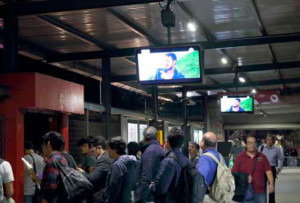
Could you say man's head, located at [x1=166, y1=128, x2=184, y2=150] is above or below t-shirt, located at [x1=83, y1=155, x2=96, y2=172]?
above

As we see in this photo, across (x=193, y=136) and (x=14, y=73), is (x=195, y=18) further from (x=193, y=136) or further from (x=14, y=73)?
(x=193, y=136)

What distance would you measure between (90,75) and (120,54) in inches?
176

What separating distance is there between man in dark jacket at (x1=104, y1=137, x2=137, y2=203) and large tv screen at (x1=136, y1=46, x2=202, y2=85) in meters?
3.27

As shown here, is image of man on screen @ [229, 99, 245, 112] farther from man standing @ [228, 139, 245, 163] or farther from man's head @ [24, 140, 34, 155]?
man's head @ [24, 140, 34, 155]

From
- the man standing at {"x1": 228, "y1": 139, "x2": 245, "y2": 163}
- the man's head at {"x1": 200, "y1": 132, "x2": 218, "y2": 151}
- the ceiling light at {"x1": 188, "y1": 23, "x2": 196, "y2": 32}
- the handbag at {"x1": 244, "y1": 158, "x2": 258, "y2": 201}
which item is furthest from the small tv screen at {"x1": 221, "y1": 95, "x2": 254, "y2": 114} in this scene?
the man's head at {"x1": 200, "y1": 132, "x2": 218, "y2": 151}

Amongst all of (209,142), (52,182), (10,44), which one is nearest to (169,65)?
(209,142)

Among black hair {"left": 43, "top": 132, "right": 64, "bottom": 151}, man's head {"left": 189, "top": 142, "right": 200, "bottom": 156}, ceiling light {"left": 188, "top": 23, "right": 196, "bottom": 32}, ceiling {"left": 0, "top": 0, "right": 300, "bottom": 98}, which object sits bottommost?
man's head {"left": 189, "top": 142, "right": 200, "bottom": 156}

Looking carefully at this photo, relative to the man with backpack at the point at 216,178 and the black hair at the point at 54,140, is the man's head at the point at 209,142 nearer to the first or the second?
the man with backpack at the point at 216,178

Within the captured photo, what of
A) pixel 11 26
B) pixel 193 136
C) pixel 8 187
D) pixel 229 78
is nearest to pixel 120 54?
pixel 11 26

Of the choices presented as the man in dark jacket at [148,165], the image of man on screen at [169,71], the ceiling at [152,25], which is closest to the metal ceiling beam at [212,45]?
the ceiling at [152,25]

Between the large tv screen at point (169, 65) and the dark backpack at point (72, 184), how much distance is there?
4.13m

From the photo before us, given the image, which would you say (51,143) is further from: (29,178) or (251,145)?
(29,178)

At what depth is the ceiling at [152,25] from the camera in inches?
439

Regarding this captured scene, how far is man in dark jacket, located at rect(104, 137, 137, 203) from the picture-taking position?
5977 mm
